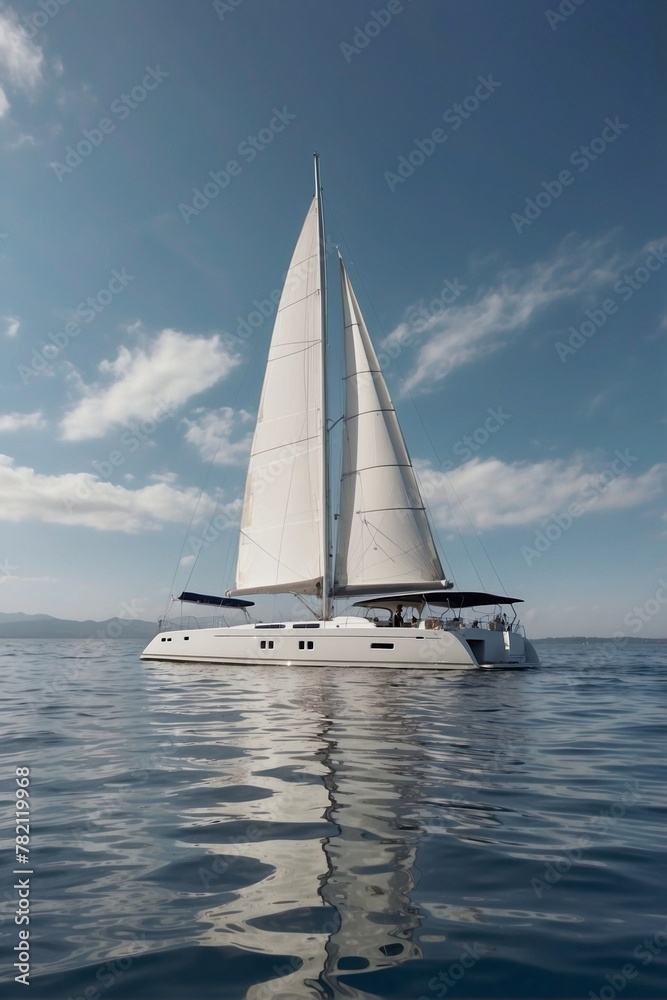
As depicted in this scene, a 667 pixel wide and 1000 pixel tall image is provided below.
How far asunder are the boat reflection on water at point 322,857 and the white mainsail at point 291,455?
18596mm

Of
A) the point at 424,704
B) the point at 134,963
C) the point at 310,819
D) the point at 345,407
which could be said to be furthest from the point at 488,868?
the point at 345,407

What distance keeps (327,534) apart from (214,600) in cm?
810

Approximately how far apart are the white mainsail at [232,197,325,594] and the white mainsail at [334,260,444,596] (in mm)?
1336

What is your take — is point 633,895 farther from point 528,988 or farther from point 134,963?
point 134,963

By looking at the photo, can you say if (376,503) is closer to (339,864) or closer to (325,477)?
(325,477)

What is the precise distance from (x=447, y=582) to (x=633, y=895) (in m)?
20.8

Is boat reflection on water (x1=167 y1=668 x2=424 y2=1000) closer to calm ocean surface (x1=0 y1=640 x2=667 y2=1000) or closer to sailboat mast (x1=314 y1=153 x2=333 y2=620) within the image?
calm ocean surface (x1=0 y1=640 x2=667 y2=1000)

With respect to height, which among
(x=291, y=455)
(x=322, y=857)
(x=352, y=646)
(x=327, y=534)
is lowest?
(x=352, y=646)

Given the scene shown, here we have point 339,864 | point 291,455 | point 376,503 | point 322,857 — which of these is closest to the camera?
point 339,864

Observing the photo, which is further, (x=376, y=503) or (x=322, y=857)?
(x=376, y=503)

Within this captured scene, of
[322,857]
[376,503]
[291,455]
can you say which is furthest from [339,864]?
[291,455]

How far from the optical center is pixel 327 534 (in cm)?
2598

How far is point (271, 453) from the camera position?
1133 inches

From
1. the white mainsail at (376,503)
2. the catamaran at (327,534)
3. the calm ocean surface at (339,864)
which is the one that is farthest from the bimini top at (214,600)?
the calm ocean surface at (339,864)
